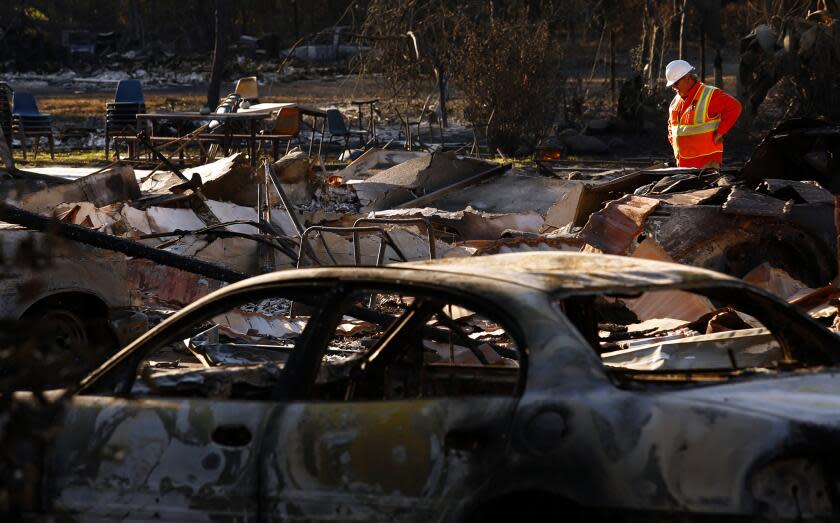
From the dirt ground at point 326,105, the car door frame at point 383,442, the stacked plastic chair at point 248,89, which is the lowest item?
the dirt ground at point 326,105

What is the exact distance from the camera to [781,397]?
3719 millimetres

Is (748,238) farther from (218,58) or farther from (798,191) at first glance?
(218,58)

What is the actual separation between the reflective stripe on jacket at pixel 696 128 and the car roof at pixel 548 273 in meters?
8.31

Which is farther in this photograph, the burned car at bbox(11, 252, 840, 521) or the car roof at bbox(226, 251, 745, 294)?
the car roof at bbox(226, 251, 745, 294)

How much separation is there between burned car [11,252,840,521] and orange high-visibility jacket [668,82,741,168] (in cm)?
809

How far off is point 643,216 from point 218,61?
79.0 feet

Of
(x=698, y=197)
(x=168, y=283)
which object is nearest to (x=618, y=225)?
(x=698, y=197)

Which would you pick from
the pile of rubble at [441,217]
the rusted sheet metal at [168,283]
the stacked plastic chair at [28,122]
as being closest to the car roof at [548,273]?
the pile of rubble at [441,217]

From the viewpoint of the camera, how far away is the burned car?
139 inches

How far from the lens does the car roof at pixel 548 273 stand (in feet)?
13.0

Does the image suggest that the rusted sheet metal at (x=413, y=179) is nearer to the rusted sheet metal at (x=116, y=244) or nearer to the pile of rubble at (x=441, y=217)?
the pile of rubble at (x=441, y=217)

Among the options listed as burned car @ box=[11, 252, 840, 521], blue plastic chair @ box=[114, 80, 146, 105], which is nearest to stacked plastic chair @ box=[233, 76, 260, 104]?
blue plastic chair @ box=[114, 80, 146, 105]

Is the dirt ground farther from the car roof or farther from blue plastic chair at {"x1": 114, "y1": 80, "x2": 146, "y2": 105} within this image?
the car roof

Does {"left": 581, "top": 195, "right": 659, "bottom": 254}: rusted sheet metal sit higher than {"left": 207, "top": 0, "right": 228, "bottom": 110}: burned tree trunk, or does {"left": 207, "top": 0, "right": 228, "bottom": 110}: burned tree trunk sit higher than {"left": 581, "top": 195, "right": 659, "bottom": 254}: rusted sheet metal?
{"left": 581, "top": 195, "right": 659, "bottom": 254}: rusted sheet metal
